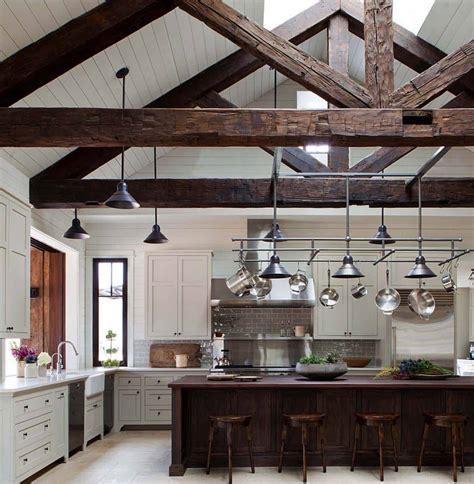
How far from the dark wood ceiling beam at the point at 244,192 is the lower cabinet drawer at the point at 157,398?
3.37 meters

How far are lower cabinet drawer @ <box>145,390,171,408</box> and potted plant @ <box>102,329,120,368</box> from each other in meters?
0.66

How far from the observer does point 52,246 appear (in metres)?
9.48

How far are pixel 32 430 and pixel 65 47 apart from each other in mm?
3395

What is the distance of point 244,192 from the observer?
777cm

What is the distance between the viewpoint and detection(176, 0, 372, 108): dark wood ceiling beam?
539cm

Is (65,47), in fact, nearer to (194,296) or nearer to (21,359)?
(21,359)

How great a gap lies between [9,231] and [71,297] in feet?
11.2

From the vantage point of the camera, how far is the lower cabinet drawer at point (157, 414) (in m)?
10.1

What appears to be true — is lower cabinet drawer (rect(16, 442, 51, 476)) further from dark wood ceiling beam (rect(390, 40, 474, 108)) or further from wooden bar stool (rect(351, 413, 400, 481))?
dark wood ceiling beam (rect(390, 40, 474, 108))

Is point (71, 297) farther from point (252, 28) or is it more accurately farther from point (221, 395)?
point (252, 28)

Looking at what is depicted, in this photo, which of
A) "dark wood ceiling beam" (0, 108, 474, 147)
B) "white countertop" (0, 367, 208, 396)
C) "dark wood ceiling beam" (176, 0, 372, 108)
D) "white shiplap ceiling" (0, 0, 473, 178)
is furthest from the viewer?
"white countertop" (0, 367, 208, 396)

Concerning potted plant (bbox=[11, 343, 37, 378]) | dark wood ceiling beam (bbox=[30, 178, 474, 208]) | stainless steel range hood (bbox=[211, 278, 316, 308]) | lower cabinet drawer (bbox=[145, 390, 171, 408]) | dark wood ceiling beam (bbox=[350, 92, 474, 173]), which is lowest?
lower cabinet drawer (bbox=[145, 390, 171, 408])

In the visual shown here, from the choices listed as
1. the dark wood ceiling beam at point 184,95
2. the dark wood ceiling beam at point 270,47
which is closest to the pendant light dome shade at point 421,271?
the dark wood ceiling beam at point 270,47

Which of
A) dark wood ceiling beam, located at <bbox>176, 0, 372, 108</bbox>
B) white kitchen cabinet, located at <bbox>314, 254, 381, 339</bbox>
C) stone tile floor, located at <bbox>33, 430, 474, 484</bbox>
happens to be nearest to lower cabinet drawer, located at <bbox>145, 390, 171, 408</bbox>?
stone tile floor, located at <bbox>33, 430, 474, 484</bbox>
